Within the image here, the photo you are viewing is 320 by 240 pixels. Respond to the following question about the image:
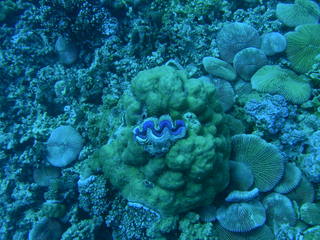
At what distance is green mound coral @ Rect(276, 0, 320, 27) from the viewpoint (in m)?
5.49

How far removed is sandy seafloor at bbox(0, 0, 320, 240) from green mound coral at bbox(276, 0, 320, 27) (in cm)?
2

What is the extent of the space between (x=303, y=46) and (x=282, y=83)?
1160mm

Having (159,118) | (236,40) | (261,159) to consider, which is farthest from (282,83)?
(159,118)

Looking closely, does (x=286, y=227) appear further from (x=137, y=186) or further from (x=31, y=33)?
(x=31, y=33)

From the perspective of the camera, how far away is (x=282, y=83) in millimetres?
4570

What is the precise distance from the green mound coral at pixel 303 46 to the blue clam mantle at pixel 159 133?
328 centimetres

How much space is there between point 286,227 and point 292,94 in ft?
7.44

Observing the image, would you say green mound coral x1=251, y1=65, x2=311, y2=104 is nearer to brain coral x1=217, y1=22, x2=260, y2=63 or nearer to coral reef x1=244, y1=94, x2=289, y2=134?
coral reef x1=244, y1=94, x2=289, y2=134

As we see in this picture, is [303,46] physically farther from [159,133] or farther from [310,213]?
[159,133]

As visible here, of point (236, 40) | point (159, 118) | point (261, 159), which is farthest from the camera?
point (236, 40)

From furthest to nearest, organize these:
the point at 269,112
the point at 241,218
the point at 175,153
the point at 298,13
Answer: the point at 298,13
the point at 269,112
the point at 241,218
the point at 175,153

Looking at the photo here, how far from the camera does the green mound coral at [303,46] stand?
4953mm

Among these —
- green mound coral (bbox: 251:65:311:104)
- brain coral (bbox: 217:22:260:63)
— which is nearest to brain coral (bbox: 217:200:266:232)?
green mound coral (bbox: 251:65:311:104)

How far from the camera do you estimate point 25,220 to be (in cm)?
521
